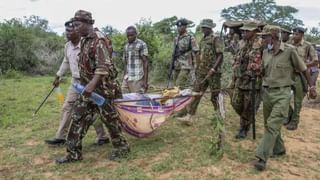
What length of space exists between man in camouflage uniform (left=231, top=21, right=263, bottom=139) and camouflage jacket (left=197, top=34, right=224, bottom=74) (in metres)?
0.47

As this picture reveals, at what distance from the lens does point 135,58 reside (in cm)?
700

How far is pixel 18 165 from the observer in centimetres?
556

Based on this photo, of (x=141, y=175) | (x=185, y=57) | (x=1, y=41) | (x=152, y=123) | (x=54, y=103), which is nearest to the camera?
(x=141, y=175)

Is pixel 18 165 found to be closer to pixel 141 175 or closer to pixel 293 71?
pixel 141 175

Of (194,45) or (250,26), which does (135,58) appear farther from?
(250,26)

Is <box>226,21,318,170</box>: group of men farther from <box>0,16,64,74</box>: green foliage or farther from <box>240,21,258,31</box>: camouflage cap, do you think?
<box>0,16,64,74</box>: green foliage

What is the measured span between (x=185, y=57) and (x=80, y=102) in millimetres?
2777

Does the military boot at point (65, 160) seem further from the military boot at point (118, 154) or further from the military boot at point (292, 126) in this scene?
the military boot at point (292, 126)

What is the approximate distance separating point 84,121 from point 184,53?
2.78 metres

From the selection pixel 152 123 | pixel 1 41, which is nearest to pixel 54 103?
pixel 152 123

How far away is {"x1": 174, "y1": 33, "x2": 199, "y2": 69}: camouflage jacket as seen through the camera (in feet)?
25.0

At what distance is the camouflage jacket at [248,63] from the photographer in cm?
617

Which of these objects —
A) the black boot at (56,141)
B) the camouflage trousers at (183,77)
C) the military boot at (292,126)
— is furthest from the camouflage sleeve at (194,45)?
the black boot at (56,141)

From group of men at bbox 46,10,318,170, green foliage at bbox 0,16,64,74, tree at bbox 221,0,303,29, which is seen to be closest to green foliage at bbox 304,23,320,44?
tree at bbox 221,0,303,29
